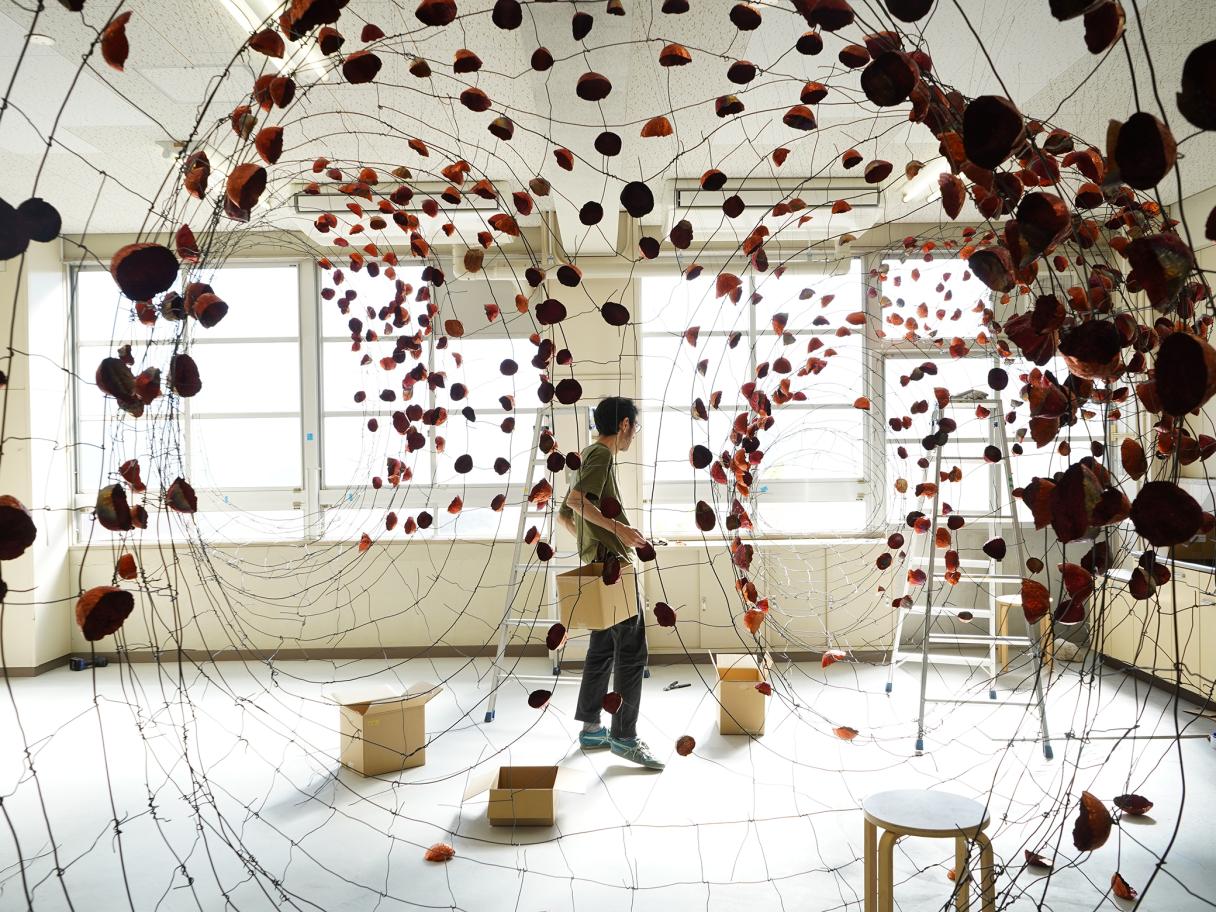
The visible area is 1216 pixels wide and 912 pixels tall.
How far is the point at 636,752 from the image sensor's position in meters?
3.57

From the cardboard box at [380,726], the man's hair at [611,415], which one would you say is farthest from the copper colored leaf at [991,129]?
the cardboard box at [380,726]

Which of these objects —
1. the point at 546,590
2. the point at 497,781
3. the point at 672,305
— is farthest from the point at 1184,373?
the point at 672,305

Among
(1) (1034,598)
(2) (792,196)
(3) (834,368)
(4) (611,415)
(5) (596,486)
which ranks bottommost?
(1) (1034,598)

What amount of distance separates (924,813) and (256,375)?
5.34 meters

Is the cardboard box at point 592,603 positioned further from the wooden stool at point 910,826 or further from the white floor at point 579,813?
the wooden stool at point 910,826

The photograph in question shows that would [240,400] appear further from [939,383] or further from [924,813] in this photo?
[924,813]

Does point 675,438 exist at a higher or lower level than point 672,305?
lower

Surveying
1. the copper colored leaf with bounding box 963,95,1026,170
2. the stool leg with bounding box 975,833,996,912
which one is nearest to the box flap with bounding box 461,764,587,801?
the stool leg with bounding box 975,833,996,912

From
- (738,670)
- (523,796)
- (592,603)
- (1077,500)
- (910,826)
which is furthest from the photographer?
(738,670)

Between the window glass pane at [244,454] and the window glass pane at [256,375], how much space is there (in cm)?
15

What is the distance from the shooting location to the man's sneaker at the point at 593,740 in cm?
377

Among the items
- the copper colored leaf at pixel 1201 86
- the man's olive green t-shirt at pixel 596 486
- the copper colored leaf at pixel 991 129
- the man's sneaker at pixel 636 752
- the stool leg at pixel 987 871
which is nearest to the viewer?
the copper colored leaf at pixel 1201 86

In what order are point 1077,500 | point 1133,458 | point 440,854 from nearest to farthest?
1. point 1077,500
2. point 1133,458
3. point 440,854

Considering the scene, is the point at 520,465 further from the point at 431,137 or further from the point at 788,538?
the point at 431,137
